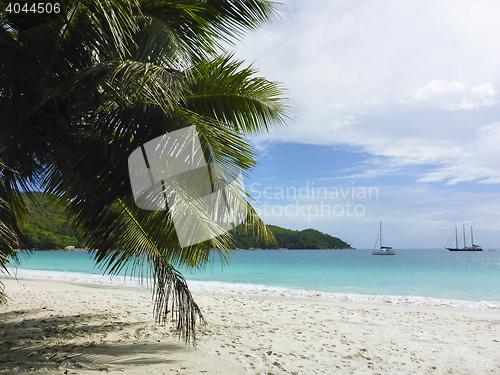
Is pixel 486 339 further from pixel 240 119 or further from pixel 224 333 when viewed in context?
pixel 240 119

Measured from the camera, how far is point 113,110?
3873 mm

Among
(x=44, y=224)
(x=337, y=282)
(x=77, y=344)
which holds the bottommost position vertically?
(x=337, y=282)

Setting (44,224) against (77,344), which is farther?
(44,224)

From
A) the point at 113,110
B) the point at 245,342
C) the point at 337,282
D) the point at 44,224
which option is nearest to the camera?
the point at 113,110

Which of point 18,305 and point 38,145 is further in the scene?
point 18,305

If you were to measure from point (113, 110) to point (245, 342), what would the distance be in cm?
393

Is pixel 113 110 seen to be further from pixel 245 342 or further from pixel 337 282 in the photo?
pixel 337 282

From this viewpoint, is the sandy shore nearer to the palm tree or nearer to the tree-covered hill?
the palm tree

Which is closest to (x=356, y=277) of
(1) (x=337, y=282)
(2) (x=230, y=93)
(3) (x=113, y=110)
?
(1) (x=337, y=282)

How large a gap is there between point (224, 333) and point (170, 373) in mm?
1969

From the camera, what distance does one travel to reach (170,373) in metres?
3.72

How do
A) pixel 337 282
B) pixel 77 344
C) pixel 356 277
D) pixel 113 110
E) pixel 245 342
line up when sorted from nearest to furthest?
pixel 113 110 → pixel 77 344 → pixel 245 342 → pixel 337 282 → pixel 356 277

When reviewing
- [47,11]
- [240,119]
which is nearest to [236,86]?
[240,119]

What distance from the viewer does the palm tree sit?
10.7 feet
